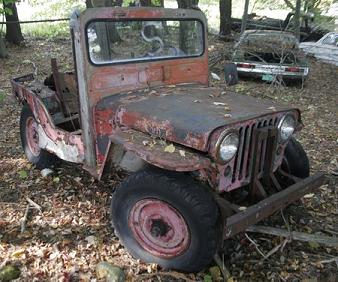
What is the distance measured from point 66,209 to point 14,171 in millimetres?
1176

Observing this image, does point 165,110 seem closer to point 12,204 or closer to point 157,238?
point 157,238

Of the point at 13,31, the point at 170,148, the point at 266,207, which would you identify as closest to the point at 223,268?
the point at 266,207

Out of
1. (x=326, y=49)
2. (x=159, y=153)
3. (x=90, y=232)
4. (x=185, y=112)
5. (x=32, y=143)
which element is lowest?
(x=326, y=49)

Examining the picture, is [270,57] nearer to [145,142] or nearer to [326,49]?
[326,49]

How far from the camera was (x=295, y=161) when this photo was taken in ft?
12.8

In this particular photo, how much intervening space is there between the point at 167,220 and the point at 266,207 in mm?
732

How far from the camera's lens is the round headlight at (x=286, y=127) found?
340cm

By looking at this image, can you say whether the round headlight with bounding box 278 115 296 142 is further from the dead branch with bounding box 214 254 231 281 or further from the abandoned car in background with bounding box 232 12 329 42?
the abandoned car in background with bounding box 232 12 329 42

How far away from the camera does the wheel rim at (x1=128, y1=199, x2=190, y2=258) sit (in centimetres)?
303

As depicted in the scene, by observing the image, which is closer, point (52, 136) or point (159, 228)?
point (159, 228)

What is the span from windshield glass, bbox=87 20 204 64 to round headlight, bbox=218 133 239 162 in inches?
52.3

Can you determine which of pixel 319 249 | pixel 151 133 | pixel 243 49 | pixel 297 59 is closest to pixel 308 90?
pixel 297 59

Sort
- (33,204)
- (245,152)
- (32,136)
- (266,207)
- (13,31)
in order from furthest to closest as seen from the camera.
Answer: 1. (13,31)
2. (32,136)
3. (33,204)
4. (245,152)
5. (266,207)

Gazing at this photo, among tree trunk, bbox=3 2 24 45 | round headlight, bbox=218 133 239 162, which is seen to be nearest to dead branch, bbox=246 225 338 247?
round headlight, bbox=218 133 239 162
